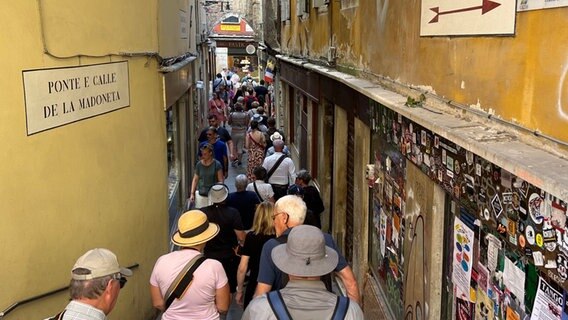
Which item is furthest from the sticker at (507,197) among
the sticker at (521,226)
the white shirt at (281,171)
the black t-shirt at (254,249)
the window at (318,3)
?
the window at (318,3)

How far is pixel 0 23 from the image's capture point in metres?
3.68

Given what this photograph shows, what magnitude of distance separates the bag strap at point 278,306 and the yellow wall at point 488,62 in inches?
55.6

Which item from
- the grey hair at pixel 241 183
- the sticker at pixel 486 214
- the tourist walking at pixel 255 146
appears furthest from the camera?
the tourist walking at pixel 255 146

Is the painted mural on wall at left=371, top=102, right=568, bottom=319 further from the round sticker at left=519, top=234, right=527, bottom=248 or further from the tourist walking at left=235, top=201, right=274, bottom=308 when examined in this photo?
the tourist walking at left=235, top=201, right=274, bottom=308

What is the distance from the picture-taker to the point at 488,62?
11.0 ft

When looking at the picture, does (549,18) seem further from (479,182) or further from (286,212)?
(286,212)

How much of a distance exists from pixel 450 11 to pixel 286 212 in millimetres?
1752

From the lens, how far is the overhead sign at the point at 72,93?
4.11 meters

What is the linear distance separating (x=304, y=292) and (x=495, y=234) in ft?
3.40

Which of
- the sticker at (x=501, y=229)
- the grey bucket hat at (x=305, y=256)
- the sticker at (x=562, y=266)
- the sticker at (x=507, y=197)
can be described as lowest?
the grey bucket hat at (x=305, y=256)

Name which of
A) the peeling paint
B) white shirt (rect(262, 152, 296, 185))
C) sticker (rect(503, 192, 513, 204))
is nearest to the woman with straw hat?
sticker (rect(503, 192, 513, 204))

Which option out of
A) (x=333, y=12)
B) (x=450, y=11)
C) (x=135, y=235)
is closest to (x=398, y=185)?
(x=450, y=11)

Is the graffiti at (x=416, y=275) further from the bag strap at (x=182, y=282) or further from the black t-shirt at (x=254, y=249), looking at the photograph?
the bag strap at (x=182, y=282)

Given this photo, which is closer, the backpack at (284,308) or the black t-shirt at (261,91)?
the backpack at (284,308)
